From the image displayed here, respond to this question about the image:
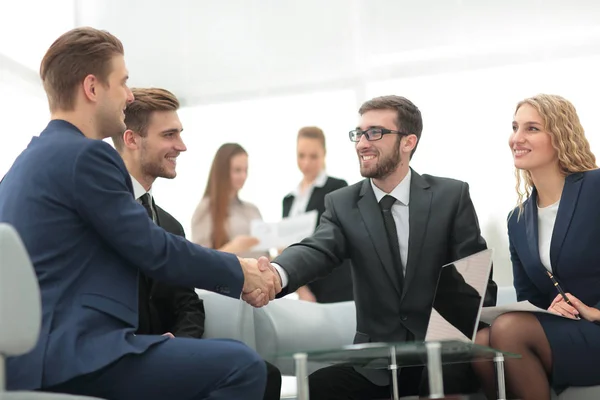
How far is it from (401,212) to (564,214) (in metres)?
0.61

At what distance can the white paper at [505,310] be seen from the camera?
3047 mm

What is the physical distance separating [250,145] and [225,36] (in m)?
0.90

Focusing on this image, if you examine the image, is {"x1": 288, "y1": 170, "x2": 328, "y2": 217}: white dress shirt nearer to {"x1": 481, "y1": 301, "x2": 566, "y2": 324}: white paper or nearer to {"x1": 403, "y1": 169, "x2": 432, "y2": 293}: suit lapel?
{"x1": 403, "y1": 169, "x2": 432, "y2": 293}: suit lapel

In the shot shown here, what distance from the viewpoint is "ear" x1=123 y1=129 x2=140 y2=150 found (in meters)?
3.41

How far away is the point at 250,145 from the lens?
671 centimetres

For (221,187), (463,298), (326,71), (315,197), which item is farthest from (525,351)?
(326,71)

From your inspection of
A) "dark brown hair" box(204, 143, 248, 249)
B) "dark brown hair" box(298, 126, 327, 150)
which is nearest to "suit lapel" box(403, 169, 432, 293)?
"dark brown hair" box(298, 126, 327, 150)

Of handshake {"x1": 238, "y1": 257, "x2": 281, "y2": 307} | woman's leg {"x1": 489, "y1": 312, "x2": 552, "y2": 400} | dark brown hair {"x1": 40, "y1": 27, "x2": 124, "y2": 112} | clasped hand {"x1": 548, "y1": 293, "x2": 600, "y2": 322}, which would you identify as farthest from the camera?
clasped hand {"x1": 548, "y1": 293, "x2": 600, "y2": 322}

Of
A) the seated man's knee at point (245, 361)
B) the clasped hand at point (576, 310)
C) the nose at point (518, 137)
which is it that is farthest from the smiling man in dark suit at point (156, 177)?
the nose at point (518, 137)

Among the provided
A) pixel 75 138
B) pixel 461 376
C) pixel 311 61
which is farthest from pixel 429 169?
pixel 75 138

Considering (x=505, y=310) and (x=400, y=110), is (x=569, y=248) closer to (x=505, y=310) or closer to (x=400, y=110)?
(x=505, y=310)

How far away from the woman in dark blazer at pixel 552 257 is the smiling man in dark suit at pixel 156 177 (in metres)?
0.87

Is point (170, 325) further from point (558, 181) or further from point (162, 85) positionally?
point (162, 85)

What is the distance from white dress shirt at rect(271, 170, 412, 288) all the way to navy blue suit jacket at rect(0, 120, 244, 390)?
2.96 ft
